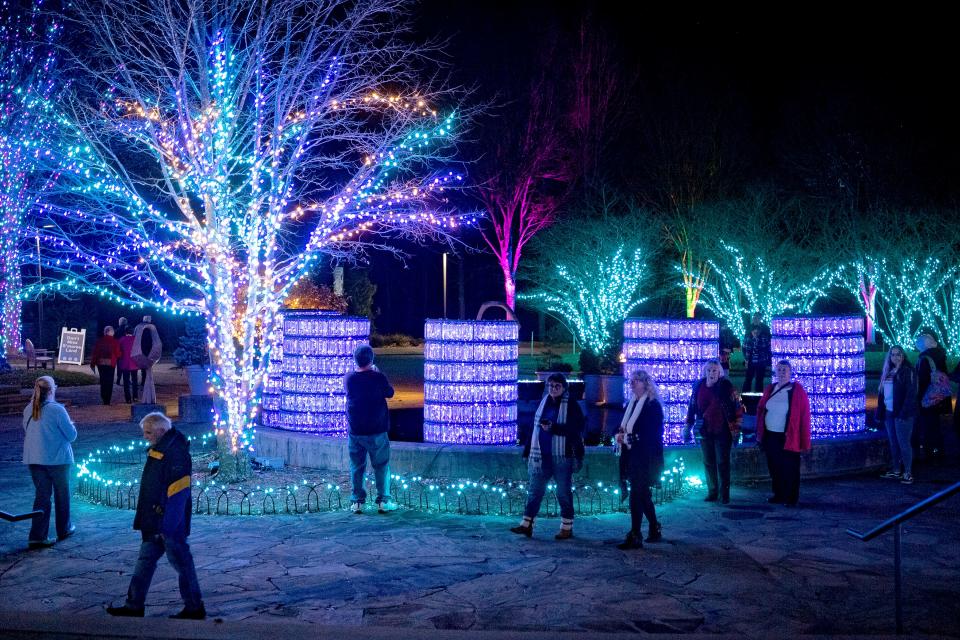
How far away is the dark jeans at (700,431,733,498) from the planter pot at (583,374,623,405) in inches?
411

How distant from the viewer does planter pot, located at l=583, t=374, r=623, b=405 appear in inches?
864

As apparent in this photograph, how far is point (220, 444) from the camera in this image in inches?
496

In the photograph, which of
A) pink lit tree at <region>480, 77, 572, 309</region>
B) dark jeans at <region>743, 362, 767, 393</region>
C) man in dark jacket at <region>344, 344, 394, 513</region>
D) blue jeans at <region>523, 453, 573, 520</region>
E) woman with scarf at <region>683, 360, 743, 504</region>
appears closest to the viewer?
blue jeans at <region>523, 453, 573, 520</region>

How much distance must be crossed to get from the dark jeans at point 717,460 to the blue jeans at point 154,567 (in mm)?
6343

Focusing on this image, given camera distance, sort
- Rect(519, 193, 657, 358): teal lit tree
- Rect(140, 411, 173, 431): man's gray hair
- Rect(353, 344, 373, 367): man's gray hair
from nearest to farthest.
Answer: Rect(140, 411, 173, 431): man's gray hair < Rect(353, 344, 373, 367): man's gray hair < Rect(519, 193, 657, 358): teal lit tree

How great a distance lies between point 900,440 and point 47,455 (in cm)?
966

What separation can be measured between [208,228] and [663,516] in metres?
6.67

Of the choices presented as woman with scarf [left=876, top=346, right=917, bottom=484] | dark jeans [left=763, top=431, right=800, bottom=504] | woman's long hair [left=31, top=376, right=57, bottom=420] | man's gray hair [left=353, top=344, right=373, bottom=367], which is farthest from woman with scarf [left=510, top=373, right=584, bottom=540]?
woman with scarf [left=876, top=346, right=917, bottom=484]

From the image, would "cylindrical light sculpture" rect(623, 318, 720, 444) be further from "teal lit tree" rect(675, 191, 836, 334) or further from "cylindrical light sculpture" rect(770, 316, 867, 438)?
"teal lit tree" rect(675, 191, 836, 334)

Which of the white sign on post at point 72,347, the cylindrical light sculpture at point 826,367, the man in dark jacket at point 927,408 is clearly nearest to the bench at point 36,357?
the white sign on post at point 72,347

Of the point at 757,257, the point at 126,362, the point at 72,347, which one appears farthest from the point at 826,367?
the point at 72,347

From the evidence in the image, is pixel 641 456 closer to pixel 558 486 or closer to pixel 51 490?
pixel 558 486

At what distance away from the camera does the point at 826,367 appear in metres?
13.8

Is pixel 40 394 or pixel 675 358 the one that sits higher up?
pixel 675 358
